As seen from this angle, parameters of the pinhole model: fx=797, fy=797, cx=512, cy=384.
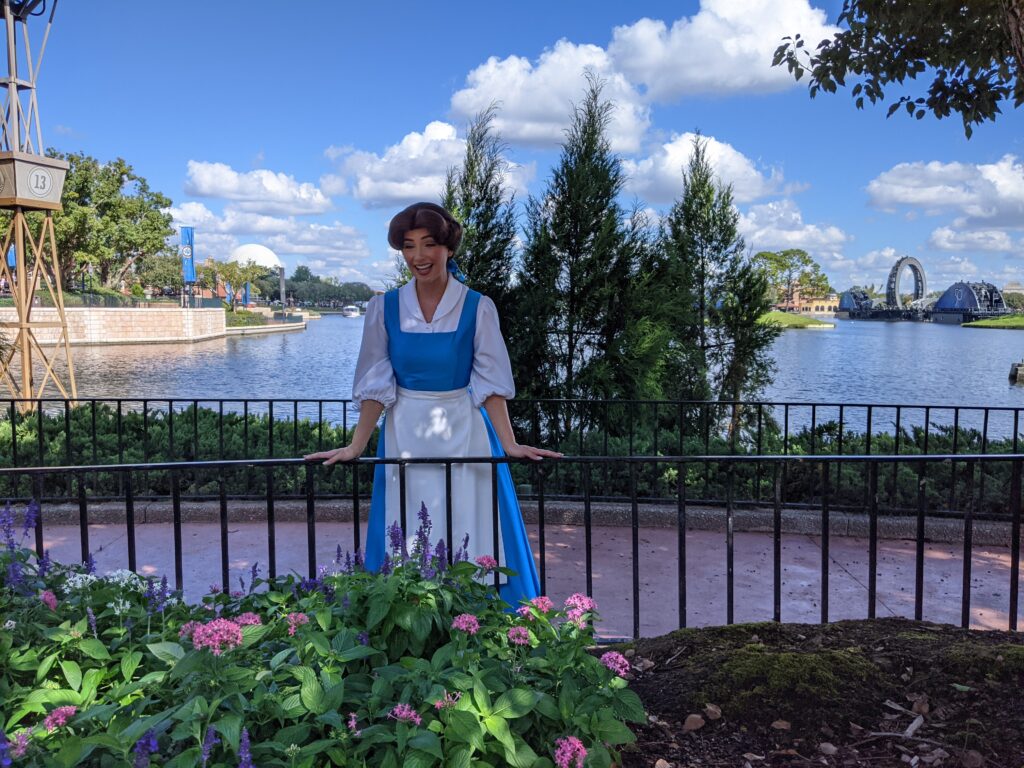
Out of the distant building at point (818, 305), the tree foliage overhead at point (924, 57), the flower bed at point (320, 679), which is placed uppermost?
the distant building at point (818, 305)

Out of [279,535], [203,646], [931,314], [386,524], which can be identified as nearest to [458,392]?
[386,524]

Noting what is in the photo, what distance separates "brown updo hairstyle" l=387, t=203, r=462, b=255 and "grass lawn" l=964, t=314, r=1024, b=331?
76375mm

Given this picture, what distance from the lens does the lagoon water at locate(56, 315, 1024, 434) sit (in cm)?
2159

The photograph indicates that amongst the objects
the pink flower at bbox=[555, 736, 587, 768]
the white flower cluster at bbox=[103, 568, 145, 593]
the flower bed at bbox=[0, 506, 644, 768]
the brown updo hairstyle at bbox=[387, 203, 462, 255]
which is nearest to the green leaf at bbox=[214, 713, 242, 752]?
the flower bed at bbox=[0, 506, 644, 768]

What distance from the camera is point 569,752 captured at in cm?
167

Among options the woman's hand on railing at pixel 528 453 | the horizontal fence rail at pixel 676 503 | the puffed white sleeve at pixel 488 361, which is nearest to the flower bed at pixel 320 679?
the horizontal fence rail at pixel 676 503

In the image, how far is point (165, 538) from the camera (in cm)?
574

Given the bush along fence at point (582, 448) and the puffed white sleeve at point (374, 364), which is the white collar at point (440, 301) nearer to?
the puffed white sleeve at point (374, 364)

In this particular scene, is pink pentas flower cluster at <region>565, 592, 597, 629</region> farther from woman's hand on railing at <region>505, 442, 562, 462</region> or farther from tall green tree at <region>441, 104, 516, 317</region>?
tall green tree at <region>441, 104, 516, 317</region>

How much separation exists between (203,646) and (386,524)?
1.59 meters

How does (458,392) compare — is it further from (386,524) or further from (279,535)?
(279,535)

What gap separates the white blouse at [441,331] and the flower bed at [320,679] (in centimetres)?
102

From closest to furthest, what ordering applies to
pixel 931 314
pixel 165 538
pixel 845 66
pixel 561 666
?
pixel 561 666 → pixel 845 66 → pixel 165 538 → pixel 931 314

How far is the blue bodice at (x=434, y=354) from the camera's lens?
324 centimetres
